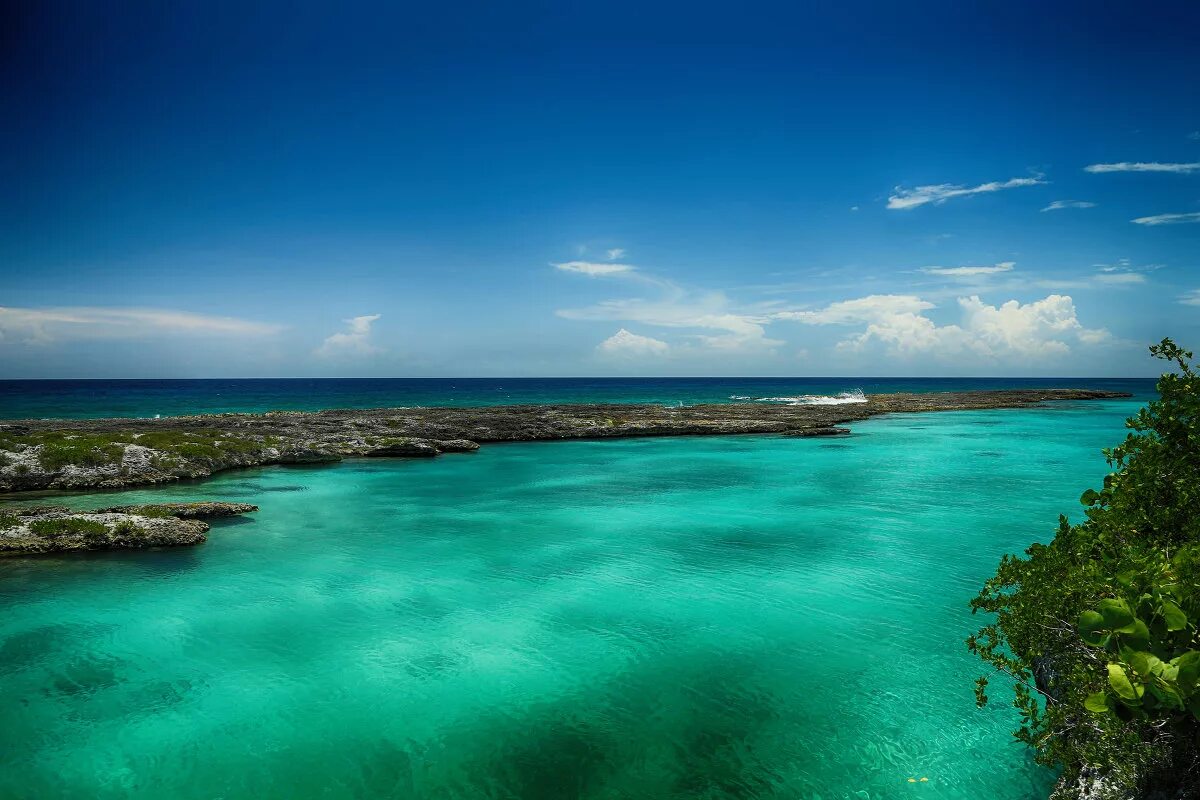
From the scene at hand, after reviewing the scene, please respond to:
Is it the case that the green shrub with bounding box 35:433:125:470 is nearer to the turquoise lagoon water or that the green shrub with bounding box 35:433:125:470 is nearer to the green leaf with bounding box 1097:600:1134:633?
the turquoise lagoon water

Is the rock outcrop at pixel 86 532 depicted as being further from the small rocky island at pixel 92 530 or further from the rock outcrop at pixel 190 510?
the rock outcrop at pixel 190 510

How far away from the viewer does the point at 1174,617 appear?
4.30 m

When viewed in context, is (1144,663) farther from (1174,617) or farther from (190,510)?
(190,510)

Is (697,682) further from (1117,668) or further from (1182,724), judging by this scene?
(1117,668)

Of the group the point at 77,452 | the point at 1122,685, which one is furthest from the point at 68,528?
the point at 1122,685

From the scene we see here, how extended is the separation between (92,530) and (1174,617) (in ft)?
99.7

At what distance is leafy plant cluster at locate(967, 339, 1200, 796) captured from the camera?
16.6 ft

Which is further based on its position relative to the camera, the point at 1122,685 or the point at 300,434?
the point at 300,434

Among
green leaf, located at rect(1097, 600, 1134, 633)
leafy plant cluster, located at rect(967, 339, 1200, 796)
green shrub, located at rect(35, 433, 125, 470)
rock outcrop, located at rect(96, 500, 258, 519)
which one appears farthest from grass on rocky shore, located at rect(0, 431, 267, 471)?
green leaf, located at rect(1097, 600, 1134, 633)

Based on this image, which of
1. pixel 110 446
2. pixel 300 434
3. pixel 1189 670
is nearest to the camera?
pixel 1189 670

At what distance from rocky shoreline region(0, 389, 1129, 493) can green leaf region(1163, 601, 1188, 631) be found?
4516 cm

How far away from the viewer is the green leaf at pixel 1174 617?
14.0 feet

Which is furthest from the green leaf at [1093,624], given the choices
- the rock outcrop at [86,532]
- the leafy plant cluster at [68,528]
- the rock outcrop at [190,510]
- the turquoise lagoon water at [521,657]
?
the rock outcrop at [190,510]

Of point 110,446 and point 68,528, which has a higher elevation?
point 110,446
